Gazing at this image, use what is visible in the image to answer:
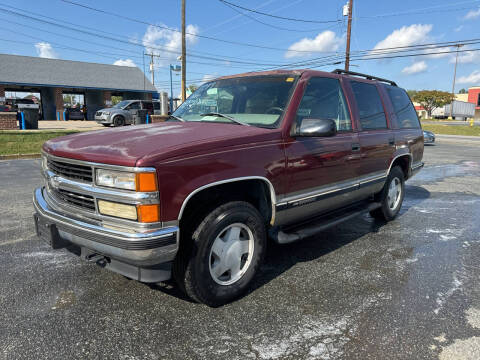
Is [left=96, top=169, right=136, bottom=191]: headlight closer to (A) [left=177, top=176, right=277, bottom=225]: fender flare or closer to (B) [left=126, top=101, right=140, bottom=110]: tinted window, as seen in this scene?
(A) [left=177, top=176, right=277, bottom=225]: fender flare

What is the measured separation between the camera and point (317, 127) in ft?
10.1

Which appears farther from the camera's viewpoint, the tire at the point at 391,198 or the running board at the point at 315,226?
the tire at the point at 391,198

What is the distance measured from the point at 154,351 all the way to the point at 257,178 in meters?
1.46

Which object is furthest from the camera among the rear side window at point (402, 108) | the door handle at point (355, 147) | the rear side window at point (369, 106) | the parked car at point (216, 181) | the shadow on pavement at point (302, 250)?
the rear side window at point (402, 108)

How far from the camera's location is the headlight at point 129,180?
2271 millimetres

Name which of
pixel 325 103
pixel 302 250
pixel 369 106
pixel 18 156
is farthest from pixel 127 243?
pixel 18 156

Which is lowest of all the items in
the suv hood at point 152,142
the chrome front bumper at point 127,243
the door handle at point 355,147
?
the chrome front bumper at point 127,243

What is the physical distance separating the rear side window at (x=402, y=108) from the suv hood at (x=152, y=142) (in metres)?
2.90

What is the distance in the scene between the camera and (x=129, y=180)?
2.31 meters

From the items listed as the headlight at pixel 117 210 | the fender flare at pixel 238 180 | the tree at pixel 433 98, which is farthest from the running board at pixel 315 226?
the tree at pixel 433 98

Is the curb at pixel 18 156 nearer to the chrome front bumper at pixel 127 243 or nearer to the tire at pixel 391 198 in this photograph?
the chrome front bumper at pixel 127 243

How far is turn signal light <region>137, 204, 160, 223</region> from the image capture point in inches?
90.7

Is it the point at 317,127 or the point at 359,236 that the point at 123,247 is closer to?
the point at 317,127

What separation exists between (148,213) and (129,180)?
0.82 feet
